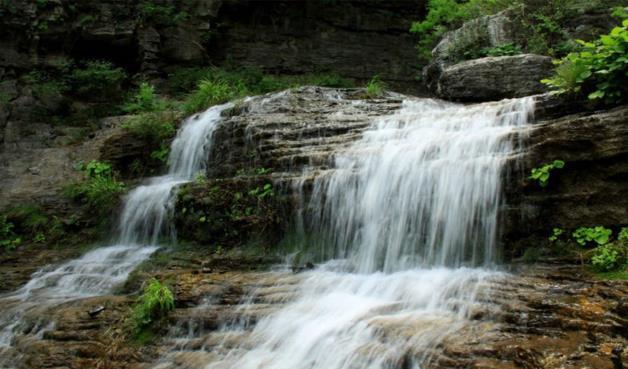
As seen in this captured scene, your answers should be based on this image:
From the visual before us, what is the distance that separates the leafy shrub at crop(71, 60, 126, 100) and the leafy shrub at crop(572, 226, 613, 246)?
14371mm

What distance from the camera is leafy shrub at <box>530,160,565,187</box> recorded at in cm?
528

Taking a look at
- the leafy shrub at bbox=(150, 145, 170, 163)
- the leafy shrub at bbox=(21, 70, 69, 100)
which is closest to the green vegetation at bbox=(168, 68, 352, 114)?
the leafy shrub at bbox=(21, 70, 69, 100)

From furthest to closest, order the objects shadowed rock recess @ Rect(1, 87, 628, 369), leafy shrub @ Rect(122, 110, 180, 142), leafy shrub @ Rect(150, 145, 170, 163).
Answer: leafy shrub @ Rect(122, 110, 180, 142), leafy shrub @ Rect(150, 145, 170, 163), shadowed rock recess @ Rect(1, 87, 628, 369)

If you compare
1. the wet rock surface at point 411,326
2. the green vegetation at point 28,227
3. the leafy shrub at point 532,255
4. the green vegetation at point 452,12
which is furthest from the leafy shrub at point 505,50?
the green vegetation at point 28,227

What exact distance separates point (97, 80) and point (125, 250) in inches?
368

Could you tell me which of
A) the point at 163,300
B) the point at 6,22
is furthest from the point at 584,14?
the point at 6,22

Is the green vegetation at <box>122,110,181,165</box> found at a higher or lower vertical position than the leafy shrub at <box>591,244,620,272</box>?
higher

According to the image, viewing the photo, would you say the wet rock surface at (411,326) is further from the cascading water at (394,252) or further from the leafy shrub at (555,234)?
the leafy shrub at (555,234)

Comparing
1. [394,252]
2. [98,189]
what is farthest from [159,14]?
[394,252]

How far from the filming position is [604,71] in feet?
17.6

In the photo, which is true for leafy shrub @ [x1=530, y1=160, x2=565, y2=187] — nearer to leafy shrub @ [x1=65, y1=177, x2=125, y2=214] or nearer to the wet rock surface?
the wet rock surface

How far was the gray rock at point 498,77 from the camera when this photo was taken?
30.9 ft

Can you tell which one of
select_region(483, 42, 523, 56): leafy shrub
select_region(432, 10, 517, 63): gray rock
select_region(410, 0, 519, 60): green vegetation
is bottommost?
select_region(483, 42, 523, 56): leafy shrub

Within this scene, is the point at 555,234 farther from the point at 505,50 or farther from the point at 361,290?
the point at 505,50
